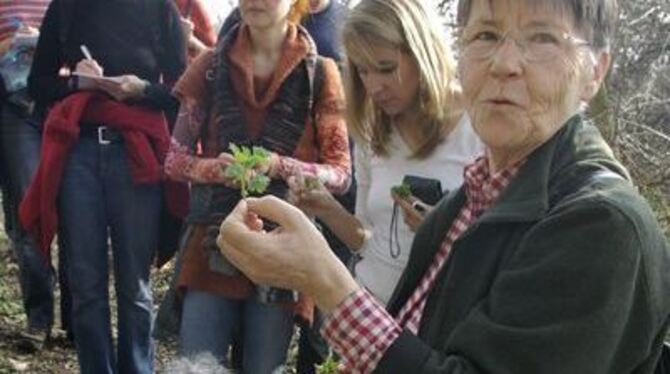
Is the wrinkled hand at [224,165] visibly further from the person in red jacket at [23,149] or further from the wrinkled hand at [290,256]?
the person in red jacket at [23,149]

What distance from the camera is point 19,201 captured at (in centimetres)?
489

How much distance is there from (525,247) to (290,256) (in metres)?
0.40

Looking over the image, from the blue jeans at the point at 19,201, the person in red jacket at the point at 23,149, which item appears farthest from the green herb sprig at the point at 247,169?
the blue jeans at the point at 19,201

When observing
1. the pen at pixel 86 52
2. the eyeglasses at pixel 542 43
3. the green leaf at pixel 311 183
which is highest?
the eyeglasses at pixel 542 43

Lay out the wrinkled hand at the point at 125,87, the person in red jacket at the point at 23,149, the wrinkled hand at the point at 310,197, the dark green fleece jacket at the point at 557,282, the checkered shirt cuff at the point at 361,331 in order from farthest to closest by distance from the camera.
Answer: the person in red jacket at the point at 23,149 < the wrinkled hand at the point at 125,87 < the wrinkled hand at the point at 310,197 < the checkered shirt cuff at the point at 361,331 < the dark green fleece jacket at the point at 557,282

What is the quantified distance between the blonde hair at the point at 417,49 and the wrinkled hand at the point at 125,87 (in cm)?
123

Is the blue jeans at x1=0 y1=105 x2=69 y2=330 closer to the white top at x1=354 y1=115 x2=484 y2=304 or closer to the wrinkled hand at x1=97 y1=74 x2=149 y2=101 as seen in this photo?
the wrinkled hand at x1=97 y1=74 x2=149 y2=101

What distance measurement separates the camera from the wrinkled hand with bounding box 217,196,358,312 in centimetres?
150

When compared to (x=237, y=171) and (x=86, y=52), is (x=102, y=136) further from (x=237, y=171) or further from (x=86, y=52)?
(x=237, y=171)

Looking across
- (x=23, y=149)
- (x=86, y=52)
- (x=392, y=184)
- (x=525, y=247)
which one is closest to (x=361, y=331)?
(x=525, y=247)

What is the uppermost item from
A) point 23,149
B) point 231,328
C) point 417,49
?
point 417,49

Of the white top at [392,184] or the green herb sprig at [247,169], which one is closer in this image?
the green herb sprig at [247,169]

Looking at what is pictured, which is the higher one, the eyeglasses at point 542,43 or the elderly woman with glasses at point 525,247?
the eyeglasses at point 542,43

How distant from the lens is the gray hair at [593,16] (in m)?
1.48
